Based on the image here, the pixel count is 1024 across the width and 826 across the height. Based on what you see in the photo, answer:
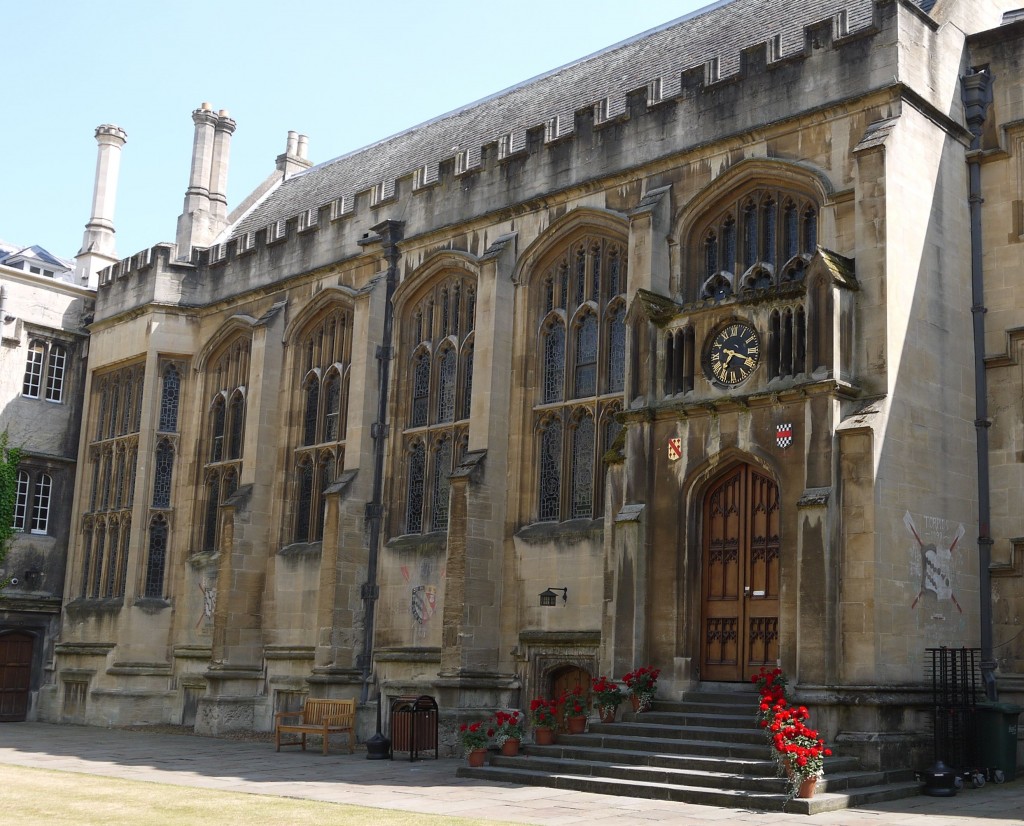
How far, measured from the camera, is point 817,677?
1592 cm

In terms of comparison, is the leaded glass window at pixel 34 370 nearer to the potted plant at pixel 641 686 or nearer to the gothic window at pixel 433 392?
the gothic window at pixel 433 392

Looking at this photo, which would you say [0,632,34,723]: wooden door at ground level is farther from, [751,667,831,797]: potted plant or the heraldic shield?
[751,667,831,797]: potted plant

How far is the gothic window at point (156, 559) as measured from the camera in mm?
29094

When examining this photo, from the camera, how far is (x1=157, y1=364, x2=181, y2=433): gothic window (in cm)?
3000

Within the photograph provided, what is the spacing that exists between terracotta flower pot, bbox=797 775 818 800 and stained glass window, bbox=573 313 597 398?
9.14 metres

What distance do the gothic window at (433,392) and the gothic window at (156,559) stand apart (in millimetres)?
7734

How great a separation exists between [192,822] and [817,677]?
7905 millimetres

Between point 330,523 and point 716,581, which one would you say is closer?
point 716,581

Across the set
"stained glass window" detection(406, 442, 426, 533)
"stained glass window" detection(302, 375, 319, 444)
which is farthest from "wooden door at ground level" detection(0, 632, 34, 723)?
"stained glass window" detection(406, 442, 426, 533)

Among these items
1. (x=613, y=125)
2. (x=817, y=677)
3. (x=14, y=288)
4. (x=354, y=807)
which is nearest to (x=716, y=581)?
(x=817, y=677)

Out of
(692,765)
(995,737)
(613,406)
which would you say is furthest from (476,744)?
(995,737)

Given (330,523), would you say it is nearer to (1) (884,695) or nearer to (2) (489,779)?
(2) (489,779)

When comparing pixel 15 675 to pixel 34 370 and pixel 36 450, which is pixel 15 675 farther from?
pixel 34 370

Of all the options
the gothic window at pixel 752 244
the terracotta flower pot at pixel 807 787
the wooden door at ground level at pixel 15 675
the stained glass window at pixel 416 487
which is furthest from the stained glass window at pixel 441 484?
the wooden door at ground level at pixel 15 675
